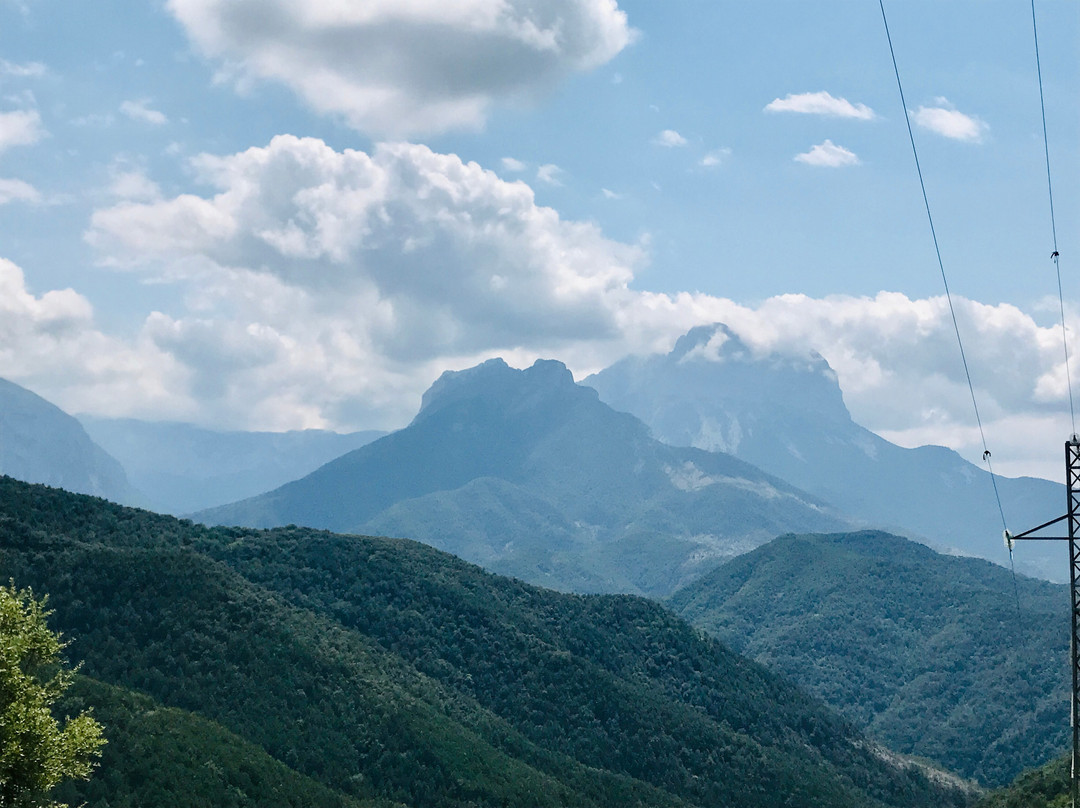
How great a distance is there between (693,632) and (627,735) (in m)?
56.6

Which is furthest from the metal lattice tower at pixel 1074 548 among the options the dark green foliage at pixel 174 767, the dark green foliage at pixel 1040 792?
the dark green foliage at pixel 174 767

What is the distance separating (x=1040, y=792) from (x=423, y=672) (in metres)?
79.0

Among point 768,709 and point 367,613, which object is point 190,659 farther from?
point 768,709

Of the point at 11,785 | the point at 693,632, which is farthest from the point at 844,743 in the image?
the point at 11,785

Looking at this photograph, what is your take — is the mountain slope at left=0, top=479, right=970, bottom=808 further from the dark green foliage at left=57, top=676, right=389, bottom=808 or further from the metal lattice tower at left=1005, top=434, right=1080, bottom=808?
the metal lattice tower at left=1005, top=434, right=1080, bottom=808

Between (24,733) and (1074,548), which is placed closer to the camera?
(24,733)

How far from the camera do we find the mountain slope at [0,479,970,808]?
105312 mm

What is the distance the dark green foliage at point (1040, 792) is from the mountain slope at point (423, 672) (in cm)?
2612

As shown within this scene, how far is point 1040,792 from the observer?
109188mm

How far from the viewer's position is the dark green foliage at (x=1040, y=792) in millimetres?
99600

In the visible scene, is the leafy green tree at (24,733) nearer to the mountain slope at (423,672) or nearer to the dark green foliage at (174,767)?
the dark green foliage at (174,767)

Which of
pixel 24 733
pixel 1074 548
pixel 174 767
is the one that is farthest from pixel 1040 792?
pixel 24 733

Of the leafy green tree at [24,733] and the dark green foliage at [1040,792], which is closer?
the leafy green tree at [24,733]

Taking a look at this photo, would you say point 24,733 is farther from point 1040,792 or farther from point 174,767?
point 1040,792
